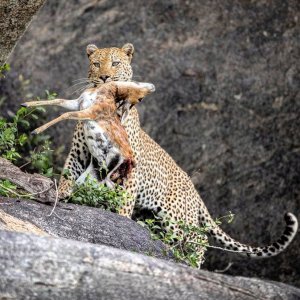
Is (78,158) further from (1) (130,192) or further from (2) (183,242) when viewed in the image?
(2) (183,242)

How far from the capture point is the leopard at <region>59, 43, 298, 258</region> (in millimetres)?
14406

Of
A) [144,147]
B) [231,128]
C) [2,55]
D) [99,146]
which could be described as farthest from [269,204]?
[2,55]

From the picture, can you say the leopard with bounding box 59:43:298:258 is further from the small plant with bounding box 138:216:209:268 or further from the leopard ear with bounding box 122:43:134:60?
the small plant with bounding box 138:216:209:268

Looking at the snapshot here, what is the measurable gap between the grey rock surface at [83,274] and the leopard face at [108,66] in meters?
6.21

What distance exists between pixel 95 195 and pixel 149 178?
2611 mm

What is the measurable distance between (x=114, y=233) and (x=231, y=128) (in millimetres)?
7187

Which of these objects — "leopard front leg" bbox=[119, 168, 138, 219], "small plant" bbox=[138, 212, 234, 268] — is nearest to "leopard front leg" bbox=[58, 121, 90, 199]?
"leopard front leg" bbox=[119, 168, 138, 219]

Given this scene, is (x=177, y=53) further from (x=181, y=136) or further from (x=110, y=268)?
(x=110, y=268)

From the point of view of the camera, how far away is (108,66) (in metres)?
14.9

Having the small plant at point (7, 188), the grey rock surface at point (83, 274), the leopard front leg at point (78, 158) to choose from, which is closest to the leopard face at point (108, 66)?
the leopard front leg at point (78, 158)

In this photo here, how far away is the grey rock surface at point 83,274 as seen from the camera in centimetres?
848

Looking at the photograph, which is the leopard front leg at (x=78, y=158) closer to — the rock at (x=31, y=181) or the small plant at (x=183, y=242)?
the small plant at (x=183, y=242)

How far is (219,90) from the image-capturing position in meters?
18.7

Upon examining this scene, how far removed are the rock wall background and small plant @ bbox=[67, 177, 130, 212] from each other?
5.50 metres
